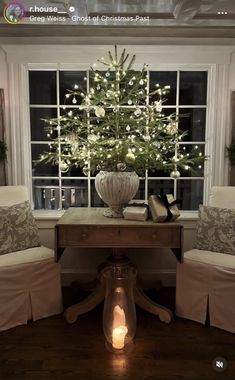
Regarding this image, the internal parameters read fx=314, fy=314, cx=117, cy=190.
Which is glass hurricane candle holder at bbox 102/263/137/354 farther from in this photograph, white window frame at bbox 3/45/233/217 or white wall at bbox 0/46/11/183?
white wall at bbox 0/46/11/183

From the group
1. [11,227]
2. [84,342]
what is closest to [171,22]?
[11,227]

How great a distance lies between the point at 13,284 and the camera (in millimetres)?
2271

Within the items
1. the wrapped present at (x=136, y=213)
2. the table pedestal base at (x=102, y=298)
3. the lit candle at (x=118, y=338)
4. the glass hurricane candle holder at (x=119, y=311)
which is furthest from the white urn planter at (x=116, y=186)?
the lit candle at (x=118, y=338)

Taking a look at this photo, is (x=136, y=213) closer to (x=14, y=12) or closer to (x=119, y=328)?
(x=119, y=328)

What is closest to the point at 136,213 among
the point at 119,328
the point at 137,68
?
the point at 119,328

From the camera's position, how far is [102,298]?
2459 millimetres

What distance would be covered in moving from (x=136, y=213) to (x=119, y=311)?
66 cm

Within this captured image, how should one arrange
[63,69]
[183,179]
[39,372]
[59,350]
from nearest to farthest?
[39,372] → [59,350] → [63,69] → [183,179]

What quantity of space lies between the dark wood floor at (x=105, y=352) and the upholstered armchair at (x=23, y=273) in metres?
0.10

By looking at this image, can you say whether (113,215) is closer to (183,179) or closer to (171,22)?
(183,179)

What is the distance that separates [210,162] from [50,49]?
5.90ft

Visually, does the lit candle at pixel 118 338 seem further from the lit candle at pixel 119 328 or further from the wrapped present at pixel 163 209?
the wrapped present at pixel 163 209

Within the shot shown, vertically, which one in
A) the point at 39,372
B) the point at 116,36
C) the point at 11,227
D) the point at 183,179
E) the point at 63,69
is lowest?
the point at 39,372

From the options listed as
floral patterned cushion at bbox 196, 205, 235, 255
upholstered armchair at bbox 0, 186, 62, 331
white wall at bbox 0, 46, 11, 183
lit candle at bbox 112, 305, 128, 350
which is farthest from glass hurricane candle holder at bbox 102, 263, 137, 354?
white wall at bbox 0, 46, 11, 183
